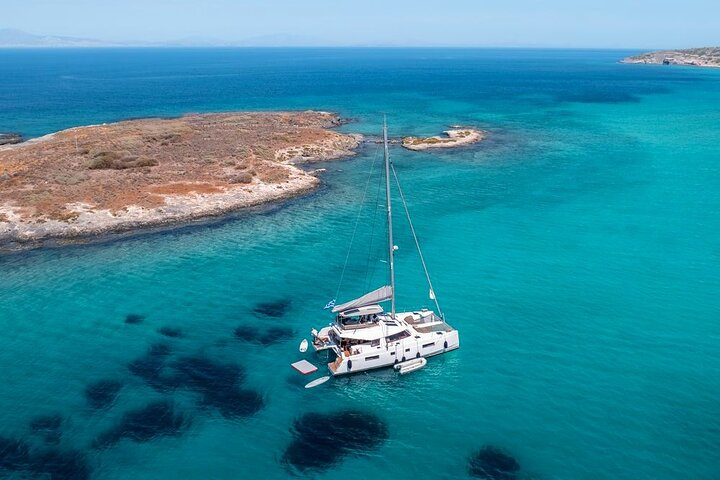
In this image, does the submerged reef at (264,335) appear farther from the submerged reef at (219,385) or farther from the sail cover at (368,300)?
the sail cover at (368,300)

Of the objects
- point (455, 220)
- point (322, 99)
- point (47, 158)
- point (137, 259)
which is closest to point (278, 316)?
point (137, 259)

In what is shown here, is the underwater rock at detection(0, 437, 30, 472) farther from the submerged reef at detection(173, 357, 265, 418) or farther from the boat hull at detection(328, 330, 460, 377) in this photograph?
the boat hull at detection(328, 330, 460, 377)

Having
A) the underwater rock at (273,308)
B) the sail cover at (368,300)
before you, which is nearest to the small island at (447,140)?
the underwater rock at (273,308)

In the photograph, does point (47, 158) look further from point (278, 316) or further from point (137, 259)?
point (278, 316)

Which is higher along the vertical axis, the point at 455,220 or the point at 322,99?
the point at 322,99

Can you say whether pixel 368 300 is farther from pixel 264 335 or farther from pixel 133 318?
pixel 133 318

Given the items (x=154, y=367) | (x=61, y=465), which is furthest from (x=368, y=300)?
(x=61, y=465)

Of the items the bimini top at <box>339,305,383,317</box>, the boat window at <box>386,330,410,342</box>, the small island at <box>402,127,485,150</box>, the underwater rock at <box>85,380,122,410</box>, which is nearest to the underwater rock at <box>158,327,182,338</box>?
the underwater rock at <box>85,380,122,410</box>
